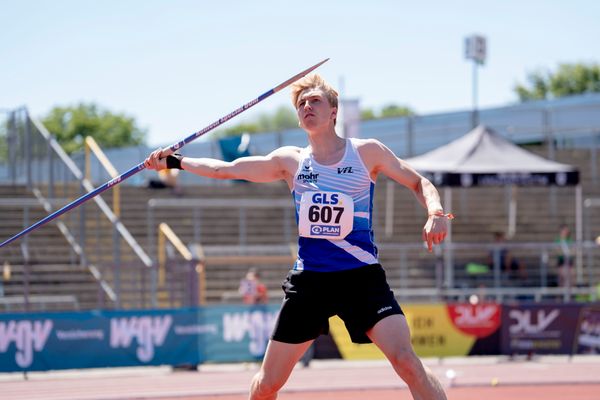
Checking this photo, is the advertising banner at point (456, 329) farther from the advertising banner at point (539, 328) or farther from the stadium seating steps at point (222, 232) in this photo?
the stadium seating steps at point (222, 232)

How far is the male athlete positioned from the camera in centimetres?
663

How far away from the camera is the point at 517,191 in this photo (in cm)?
2842

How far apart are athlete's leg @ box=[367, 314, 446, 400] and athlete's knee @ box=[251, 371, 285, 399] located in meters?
0.67

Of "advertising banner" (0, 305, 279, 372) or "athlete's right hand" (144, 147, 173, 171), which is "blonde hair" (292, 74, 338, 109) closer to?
"athlete's right hand" (144, 147, 173, 171)

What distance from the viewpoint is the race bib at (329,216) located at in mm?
6711

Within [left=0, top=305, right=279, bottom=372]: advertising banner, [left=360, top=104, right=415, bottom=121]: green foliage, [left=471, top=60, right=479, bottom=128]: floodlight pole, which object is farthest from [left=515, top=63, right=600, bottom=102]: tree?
[left=0, top=305, right=279, bottom=372]: advertising banner

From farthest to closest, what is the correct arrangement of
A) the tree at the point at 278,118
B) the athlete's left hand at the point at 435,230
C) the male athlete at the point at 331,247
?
the tree at the point at 278,118 → the male athlete at the point at 331,247 → the athlete's left hand at the point at 435,230

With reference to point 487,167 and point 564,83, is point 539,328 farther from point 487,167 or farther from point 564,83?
point 564,83

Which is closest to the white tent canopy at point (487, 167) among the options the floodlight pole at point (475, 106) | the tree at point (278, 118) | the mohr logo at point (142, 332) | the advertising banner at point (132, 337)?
the advertising banner at point (132, 337)

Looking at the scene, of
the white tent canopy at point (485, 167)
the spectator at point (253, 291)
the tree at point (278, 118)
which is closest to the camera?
the spectator at point (253, 291)

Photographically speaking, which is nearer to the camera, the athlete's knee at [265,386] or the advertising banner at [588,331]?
the athlete's knee at [265,386]

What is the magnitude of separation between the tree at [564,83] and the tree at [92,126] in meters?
30.5

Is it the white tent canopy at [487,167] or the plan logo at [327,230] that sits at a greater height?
the white tent canopy at [487,167]

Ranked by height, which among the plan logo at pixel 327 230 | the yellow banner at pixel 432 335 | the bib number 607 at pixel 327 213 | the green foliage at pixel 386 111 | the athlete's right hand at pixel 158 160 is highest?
the green foliage at pixel 386 111
